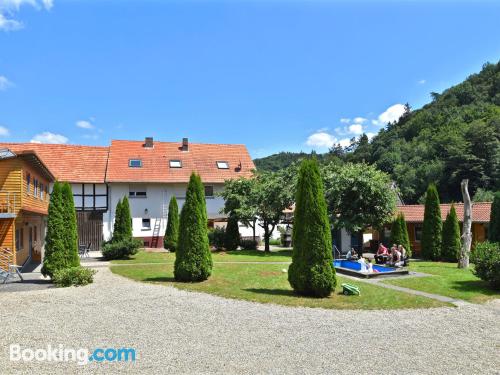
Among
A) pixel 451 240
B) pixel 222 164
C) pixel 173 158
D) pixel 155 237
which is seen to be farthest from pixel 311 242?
pixel 173 158

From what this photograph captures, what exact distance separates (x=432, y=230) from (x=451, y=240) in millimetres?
1286

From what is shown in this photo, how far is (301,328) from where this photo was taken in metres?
9.48

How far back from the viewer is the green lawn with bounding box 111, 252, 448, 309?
12211 mm

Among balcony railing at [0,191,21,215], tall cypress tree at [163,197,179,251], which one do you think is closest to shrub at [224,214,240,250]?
tall cypress tree at [163,197,179,251]

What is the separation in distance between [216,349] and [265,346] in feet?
3.29

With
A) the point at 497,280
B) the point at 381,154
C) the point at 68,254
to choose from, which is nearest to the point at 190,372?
the point at 68,254

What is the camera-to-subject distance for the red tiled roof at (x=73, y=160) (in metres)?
32.9

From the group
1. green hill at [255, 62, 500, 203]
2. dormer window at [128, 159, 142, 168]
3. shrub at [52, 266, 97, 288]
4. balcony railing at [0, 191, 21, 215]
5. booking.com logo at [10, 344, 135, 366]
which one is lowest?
booking.com logo at [10, 344, 135, 366]

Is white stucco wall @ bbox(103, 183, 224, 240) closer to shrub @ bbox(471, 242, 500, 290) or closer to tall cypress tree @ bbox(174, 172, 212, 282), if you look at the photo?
tall cypress tree @ bbox(174, 172, 212, 282)

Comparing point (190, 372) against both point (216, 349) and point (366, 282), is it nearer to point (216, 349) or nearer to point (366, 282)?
point (216, 349)

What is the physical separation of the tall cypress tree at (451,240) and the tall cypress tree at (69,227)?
67.6ft

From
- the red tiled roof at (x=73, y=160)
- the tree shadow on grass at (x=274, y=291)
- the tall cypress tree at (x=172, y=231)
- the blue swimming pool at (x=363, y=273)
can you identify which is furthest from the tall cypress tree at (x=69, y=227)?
the red tiled roof at (x=73, y=160)

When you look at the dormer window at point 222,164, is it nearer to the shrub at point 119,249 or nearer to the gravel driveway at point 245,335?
the shrub at point 119,249

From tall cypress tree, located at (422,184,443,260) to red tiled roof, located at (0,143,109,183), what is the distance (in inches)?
979
